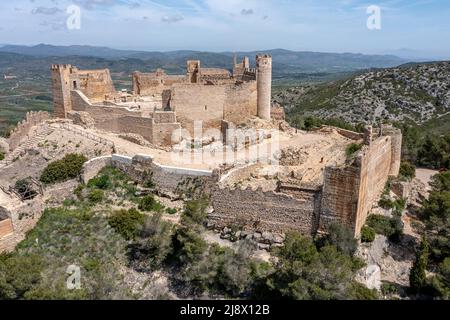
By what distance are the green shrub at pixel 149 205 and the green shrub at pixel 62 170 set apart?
5.60 m

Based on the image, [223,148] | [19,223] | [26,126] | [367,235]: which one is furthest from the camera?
[26,126]

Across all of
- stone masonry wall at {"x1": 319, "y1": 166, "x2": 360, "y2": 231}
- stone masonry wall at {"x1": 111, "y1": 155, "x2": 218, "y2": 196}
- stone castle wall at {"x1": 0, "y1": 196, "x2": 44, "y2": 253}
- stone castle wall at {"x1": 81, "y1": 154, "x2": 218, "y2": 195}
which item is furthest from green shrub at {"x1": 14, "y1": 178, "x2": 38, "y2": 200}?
stone masonry wall at {"x1": 319, "y1": 166, "x2": 360, "y2": 231}

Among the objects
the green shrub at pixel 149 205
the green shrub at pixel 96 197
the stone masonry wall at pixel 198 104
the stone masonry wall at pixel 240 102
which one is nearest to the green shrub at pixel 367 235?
the green shrub at pixel 149 205

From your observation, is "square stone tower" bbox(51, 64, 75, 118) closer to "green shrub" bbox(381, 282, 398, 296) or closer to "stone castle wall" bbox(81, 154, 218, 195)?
"stone castle wall" bbox(81, 154, 218, 195)

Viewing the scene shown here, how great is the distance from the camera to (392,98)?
8088cm

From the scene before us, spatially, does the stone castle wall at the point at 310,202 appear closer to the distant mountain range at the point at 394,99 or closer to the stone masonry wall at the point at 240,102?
the stone masonry wall at the point at 240,102

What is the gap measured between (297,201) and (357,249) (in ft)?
11.8

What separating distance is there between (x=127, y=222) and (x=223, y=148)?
1008 centimetres

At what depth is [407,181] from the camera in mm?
29000

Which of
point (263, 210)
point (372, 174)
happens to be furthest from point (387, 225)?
point (263, 210)

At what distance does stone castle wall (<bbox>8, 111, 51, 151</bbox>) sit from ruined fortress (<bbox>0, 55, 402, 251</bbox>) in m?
0.08

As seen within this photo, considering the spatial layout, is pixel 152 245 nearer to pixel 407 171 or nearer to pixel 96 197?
pixel 96 197

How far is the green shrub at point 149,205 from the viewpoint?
2417 centimetres

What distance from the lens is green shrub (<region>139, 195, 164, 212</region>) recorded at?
2417 centimetres
